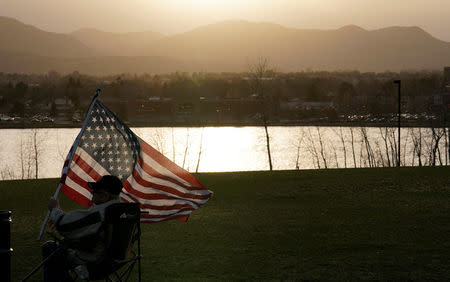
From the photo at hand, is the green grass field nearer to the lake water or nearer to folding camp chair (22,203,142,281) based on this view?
folding camp chair (22,203,142,281)

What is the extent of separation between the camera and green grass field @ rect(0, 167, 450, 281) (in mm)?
8742

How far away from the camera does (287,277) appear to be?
8.25 meters

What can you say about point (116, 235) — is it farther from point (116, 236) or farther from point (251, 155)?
Answer: point (251, 155)

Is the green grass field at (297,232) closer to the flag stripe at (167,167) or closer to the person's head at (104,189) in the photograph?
the flag stripe at (167,167)

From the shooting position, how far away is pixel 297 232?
1170cm

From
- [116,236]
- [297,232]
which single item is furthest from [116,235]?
[297,232]

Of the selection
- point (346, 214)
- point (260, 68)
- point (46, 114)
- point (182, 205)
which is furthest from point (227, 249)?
point (46, 114)

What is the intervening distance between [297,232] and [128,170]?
459 cm

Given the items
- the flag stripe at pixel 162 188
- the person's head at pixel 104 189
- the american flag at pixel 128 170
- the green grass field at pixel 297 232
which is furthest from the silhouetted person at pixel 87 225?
the green grass field at pixel 297 232

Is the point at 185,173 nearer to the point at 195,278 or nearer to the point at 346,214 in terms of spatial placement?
the point at 195,278

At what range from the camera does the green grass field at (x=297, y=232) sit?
8.74m

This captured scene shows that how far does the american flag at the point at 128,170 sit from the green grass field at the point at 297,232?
1073 mm

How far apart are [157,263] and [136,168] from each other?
6.32 ft

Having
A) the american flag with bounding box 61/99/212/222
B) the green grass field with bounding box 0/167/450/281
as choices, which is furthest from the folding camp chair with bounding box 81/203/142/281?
the green grass field with bounding box 0/167/450/281
